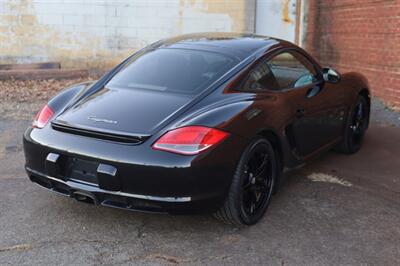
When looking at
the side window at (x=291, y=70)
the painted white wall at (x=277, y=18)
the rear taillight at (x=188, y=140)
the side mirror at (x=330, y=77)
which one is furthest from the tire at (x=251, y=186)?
the painted white wall at (x=277, y=18)

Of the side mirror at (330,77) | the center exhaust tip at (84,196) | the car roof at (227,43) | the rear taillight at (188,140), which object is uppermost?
the car roof at (227,43)

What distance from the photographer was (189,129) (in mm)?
3441

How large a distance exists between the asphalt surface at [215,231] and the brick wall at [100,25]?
6310mm

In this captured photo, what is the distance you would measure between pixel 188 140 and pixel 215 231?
81 cm

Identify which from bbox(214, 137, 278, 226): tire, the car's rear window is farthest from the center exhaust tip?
the car's rear window

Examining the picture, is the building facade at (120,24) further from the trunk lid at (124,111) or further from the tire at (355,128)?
the trunk lid at (124,111)

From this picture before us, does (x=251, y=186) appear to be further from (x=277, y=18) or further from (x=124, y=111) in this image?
(x=277, y=18)

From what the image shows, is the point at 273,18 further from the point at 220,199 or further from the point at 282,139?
the point at 220,199

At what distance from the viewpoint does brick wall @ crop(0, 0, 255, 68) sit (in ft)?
34.9

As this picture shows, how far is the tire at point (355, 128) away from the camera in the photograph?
5.55m

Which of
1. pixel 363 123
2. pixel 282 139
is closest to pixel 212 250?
pixel 282 139

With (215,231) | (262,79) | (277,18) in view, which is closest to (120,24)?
(277,18)

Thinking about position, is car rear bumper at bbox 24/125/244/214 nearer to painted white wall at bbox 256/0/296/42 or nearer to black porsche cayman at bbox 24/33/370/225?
black porsche cayman at bbox 24/33/370/225

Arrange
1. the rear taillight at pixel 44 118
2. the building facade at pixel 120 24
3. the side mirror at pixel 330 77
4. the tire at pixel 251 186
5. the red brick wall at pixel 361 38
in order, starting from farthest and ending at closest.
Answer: the building facade at pixel 120 24, the red brick wall at pixel 361 38, the side mirror at pixel 330 77, the rear taillight at pixel 44 118, the tire at pixel 251 186
